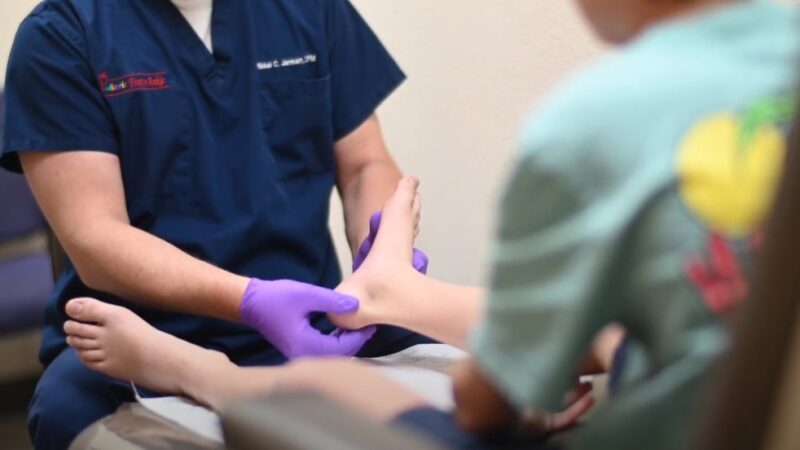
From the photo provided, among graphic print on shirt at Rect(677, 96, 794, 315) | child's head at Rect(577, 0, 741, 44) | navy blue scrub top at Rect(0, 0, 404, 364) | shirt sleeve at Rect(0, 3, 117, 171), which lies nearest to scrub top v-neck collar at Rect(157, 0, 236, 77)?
navy blue scrub top at Rect(0, 0, 404, 364)

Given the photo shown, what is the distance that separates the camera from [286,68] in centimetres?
133

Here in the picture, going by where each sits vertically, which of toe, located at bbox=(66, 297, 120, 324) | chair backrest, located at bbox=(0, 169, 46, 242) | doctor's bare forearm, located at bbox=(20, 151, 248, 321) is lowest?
chair backrest, located at bbox=(0, 169, 46, 242)

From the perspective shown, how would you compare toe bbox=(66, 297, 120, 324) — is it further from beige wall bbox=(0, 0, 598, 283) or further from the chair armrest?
beige wall bbox=(0, 0, 598, 283)

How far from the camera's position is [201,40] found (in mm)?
1274

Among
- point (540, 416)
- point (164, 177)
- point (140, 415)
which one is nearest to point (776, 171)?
point (540, 416)

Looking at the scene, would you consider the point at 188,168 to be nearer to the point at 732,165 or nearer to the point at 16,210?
the point at 732,165

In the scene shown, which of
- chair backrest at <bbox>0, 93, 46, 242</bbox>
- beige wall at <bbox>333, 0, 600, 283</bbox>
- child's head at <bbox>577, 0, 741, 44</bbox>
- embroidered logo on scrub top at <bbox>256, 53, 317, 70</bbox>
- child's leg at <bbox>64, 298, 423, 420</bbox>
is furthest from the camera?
chair backrest at <bbox>0, 93, 46, 242</bbox>

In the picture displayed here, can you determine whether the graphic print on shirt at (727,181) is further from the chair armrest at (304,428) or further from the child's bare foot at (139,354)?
the child's bare foot at (139,354)

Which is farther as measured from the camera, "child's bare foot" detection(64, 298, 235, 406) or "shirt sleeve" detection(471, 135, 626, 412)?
"child's bare foot" detection(64, 298, 235, 406)

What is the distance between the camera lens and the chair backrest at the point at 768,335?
0.48 m

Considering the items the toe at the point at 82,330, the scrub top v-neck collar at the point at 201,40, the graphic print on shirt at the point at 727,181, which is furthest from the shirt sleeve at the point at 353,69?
the graphic print on shirt at the point at 727,181

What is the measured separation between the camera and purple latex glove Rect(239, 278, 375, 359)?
3.74 ft

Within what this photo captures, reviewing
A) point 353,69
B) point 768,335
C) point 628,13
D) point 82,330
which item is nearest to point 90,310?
point 82,330

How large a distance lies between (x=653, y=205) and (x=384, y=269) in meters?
0.66
